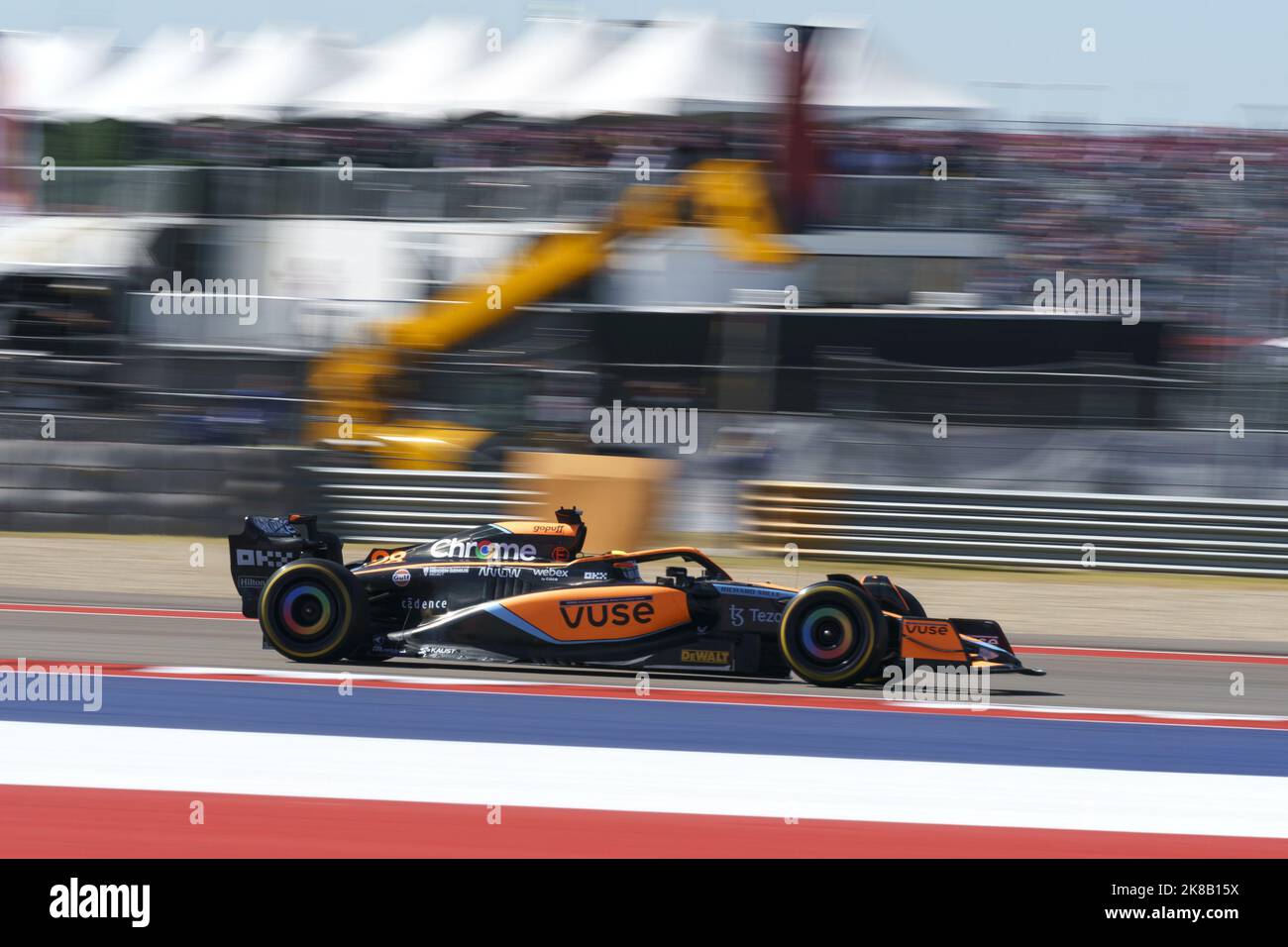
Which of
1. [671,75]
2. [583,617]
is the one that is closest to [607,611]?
[583,617]

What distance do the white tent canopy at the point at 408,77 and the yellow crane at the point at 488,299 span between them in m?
2.82

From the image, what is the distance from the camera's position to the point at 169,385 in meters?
16.5

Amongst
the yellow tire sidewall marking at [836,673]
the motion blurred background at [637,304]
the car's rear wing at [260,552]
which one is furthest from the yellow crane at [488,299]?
the yellow tire sidewall marking at [836,673]

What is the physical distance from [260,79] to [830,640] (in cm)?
1554

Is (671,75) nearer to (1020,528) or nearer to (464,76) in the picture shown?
(464,76)

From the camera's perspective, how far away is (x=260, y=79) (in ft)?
65.9

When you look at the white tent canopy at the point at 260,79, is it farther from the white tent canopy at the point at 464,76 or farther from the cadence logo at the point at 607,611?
the cadence logo at the point at 607,611

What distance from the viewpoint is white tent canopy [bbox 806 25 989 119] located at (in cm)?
1744

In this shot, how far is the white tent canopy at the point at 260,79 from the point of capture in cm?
1958

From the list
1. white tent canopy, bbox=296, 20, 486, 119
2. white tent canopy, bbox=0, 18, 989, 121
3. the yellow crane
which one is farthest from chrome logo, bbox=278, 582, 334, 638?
white tent canopy, bbox=296, 20, 486, 119
